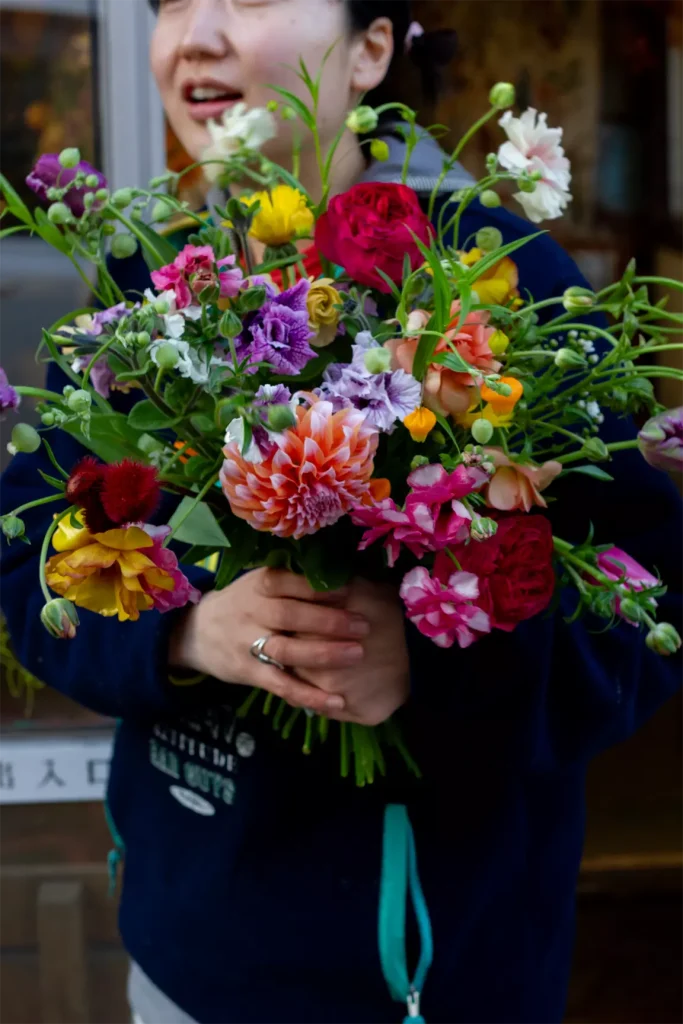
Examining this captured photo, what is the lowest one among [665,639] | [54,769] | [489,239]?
[54,769]

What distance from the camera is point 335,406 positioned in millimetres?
649

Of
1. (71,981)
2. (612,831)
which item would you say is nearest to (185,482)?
(71,981)

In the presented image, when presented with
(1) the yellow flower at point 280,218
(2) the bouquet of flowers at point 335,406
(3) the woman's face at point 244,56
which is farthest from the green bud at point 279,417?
(3) the woman's face at point 244,56

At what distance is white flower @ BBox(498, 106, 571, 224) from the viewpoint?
769mm

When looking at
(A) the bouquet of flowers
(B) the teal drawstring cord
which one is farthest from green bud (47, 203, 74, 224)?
(B) the teal drawstring cord

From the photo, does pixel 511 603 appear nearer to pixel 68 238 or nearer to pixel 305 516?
pixel 305 516

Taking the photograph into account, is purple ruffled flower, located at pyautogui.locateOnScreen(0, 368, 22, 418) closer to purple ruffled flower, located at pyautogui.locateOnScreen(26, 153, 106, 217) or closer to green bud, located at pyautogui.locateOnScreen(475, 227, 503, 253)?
purple ruffled flower, located at pyautogui.locateOnScreen(26, 153, 106, 217)

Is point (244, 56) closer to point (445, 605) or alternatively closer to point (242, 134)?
point (242, 134)

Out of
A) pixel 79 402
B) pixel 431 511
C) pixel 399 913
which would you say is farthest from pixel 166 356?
pixel 399 913

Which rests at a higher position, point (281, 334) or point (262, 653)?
point (281, 334)

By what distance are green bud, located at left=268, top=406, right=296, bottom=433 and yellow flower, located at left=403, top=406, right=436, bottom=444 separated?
8cm

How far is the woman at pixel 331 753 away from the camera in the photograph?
90 cm

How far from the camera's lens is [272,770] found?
3.29ft

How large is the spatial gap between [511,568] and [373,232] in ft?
0.71
